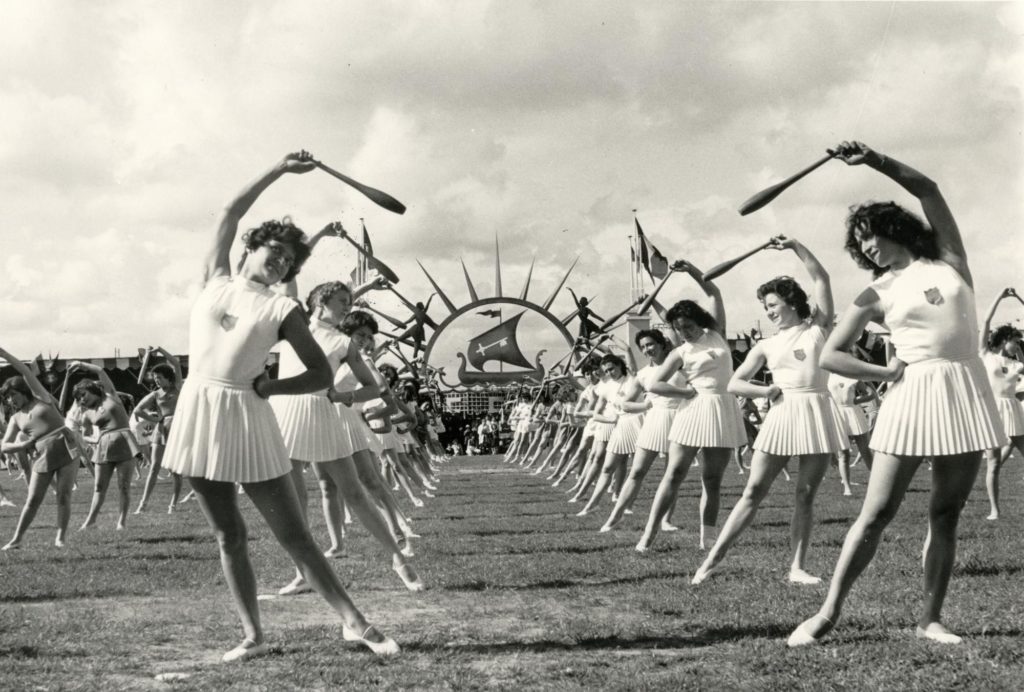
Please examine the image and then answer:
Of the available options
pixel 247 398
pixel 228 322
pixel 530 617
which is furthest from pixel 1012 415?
pixel 228 322

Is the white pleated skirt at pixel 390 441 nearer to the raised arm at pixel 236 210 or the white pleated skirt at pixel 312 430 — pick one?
the white pleated skirt at pixel 312 430

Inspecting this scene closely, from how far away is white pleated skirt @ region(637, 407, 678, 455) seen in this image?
9575 millimetres

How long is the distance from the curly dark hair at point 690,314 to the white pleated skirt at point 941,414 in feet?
10.6

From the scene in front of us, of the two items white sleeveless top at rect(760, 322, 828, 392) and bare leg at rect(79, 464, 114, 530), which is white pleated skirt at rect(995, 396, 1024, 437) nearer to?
white sleeveless top at rect(760, 322, 828, 392)

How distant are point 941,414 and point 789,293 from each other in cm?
225

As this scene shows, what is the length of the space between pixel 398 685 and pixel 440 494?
13.3 m

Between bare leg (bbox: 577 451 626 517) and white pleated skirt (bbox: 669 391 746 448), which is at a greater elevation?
white pleated skirt (bbox: 669 391 746 448)

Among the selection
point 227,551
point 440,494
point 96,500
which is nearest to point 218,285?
point 227,551

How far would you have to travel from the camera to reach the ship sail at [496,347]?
2031 inches

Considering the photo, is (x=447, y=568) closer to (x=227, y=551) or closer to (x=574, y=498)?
(x=227, y=551)

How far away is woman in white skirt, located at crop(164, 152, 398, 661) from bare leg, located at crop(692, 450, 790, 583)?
8.53ft

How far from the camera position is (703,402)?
26.8 ft

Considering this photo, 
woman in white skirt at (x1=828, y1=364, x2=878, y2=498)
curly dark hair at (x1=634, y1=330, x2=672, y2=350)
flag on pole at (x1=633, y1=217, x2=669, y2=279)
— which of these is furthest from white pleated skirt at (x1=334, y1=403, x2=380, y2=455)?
flag on pole at (x1=633, y1=217, x2=669, y2=279)

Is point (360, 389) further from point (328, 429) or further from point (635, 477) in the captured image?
point (635, 477)
